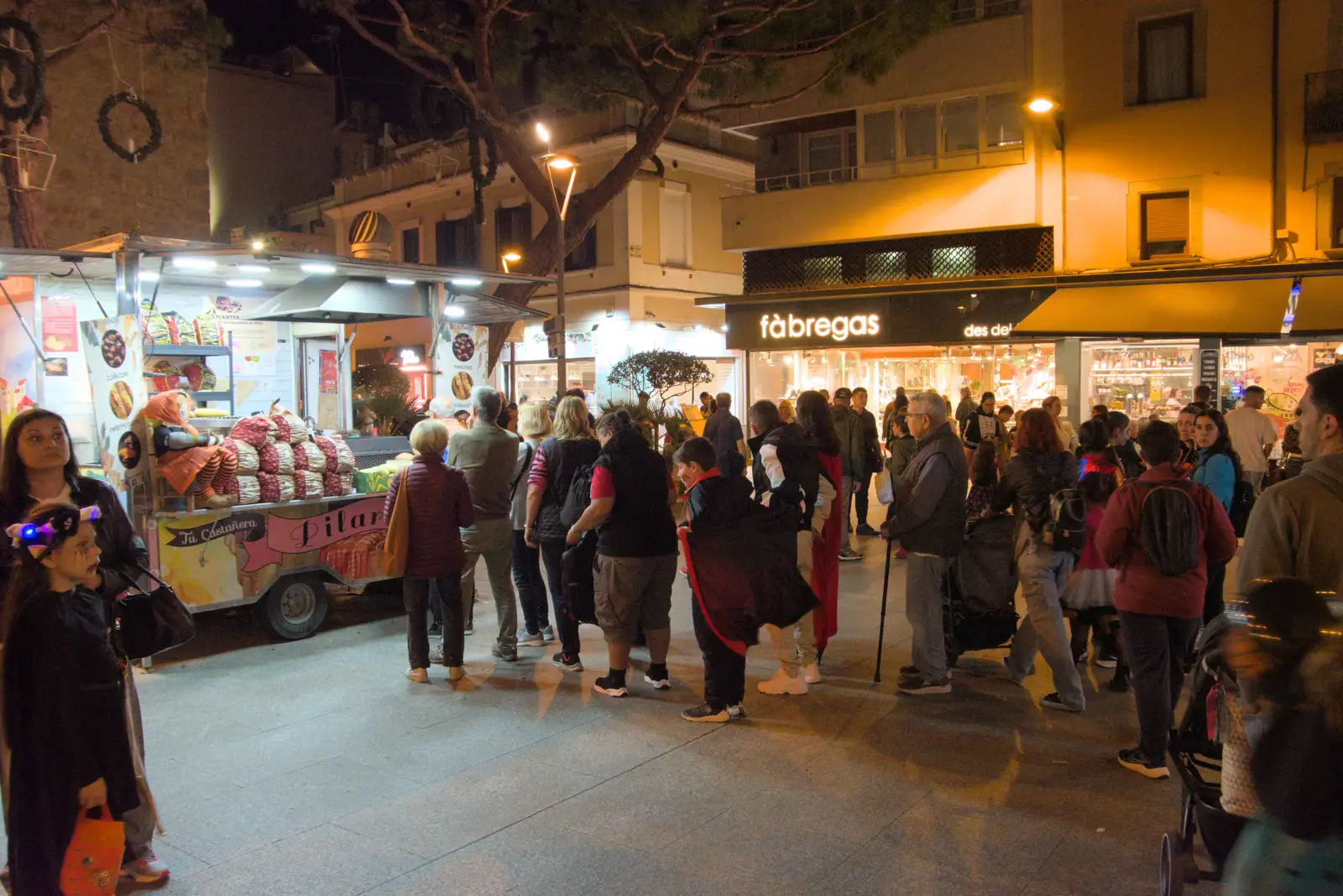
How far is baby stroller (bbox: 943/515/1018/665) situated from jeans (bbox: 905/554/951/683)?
0.14 metres

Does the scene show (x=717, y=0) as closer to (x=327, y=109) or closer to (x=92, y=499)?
(x=92, y=499)

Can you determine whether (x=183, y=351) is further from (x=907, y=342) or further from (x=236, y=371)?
(x=907, y=342)

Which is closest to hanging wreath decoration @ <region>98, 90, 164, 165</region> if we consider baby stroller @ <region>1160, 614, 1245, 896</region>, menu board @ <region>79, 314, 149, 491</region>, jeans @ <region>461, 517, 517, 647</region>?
menu board @ <region>79, 314, 149, 491</region>

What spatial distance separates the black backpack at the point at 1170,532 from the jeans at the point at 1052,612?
54.0 inches

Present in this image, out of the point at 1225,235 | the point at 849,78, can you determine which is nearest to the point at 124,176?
the point at 849,78

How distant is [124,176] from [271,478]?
585 inches

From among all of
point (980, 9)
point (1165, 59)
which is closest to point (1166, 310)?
point (1165, 59)

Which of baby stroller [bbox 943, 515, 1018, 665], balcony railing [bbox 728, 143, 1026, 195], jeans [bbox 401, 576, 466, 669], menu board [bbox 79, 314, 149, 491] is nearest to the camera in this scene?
baby stroller [bbox 943, 515, 1018, 665]

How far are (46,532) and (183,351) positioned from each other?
24.0ft

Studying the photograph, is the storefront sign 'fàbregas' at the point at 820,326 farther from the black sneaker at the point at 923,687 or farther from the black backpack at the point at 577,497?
the black sneaker at the point at 923,687

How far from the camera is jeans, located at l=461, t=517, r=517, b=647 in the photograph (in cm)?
742

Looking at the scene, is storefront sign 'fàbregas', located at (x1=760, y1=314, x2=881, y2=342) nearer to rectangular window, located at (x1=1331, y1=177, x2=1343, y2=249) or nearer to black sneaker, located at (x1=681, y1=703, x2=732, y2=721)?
rectangular window, located at (x1=1331, y1=177, x2=1343, y2=249)

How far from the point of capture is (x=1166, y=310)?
16359 mm

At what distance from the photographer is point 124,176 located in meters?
19.3
